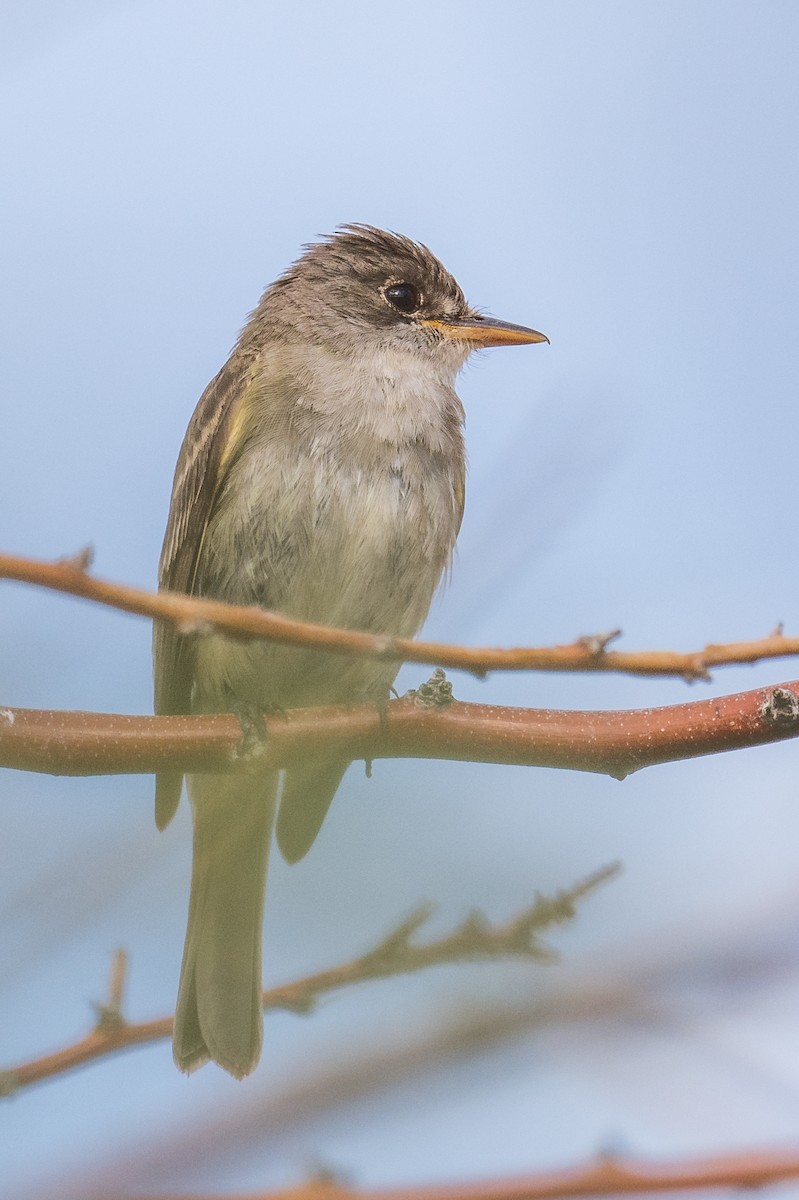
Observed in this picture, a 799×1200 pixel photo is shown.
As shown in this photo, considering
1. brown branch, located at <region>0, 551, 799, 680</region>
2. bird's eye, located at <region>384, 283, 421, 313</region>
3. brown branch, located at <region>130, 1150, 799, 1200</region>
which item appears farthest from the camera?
bird's eye, located at <region>384, 283, 421, 313</region>

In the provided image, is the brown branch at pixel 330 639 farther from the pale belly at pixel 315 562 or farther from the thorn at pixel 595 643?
the pale belly at pixel 315 562

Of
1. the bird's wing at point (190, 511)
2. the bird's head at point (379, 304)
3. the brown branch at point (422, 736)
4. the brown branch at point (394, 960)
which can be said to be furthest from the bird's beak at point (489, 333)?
the brown branch at point (394, 960)

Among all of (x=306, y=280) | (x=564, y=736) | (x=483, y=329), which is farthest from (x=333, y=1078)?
(x=306, y=280)

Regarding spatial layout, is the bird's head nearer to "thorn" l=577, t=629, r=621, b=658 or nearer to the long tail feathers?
the long tail feathers

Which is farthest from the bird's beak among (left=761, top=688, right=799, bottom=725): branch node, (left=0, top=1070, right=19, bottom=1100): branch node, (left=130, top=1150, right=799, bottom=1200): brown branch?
(left=130, top=1150, right=799, bottom=1200): brown branch

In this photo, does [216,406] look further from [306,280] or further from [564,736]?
[564,736]
